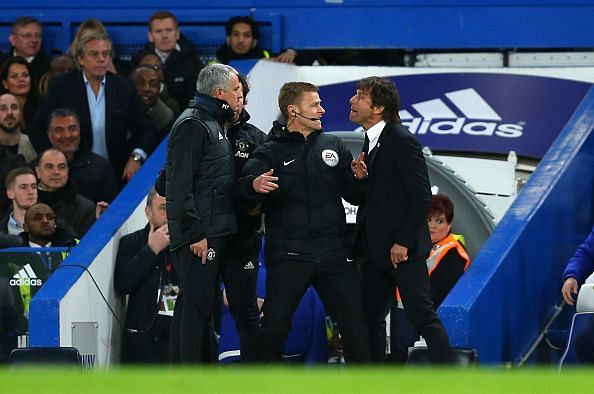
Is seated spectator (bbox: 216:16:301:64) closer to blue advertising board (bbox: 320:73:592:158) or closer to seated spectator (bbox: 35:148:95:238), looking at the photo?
blue advertising board (bbox: 320:73:592:158)

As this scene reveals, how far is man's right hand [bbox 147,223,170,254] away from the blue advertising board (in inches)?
98.6

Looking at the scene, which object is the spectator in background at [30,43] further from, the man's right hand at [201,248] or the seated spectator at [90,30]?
the man's right hand at [201,248]

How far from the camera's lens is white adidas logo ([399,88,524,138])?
Answer: 35.6ft

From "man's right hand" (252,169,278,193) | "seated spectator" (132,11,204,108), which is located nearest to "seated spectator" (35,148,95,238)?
"seated spectator" (132,11,204,108)

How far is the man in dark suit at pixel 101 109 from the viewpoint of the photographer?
428 inches

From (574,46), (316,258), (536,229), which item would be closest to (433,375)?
(316,258)

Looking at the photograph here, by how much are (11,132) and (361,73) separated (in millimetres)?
2727

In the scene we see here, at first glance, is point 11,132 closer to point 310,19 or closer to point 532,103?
point 310,19

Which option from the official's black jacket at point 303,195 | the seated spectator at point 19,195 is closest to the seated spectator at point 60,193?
the seated spectator at point 19,195

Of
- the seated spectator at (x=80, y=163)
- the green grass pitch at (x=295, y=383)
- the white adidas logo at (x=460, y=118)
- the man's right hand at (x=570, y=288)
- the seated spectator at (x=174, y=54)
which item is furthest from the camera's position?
the seated spectator at (x=174, y=54)

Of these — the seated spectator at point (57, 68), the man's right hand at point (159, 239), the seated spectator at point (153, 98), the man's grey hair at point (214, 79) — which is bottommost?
the man's right hand at point (159, 239)

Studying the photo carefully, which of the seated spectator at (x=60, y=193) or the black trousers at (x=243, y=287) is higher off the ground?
the seated spectator at (x=60, y=193)

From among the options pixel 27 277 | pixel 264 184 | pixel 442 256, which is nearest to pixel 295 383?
pixel 264 184

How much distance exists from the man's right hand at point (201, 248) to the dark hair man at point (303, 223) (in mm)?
310
